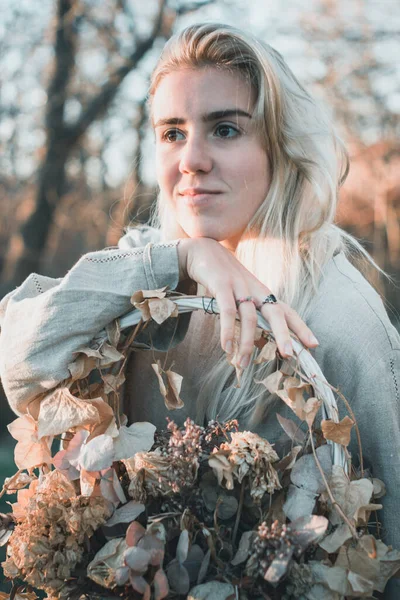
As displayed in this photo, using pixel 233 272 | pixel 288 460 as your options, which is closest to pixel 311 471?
pixel 288 460

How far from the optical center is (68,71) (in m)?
6.00

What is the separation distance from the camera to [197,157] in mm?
1417

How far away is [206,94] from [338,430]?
0.80m

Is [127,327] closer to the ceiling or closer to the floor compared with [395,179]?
closer to the floor

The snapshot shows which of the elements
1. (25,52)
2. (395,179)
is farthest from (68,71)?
(395,179)

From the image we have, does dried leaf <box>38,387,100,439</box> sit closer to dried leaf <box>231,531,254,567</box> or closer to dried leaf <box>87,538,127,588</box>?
dried leaf <box>87,538,127,588</box>

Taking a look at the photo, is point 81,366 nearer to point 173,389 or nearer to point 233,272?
point 173,389

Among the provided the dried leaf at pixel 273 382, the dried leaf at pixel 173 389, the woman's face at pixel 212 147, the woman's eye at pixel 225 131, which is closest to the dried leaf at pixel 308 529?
the dried leaf at pixel 273 382

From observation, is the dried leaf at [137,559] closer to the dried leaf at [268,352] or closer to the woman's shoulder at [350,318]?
the dried leaf at [268,352]

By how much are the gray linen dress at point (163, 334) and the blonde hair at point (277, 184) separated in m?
0.08

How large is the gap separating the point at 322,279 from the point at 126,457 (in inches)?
26.2

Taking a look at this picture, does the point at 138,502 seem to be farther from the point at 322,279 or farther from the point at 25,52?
the point at 25,52

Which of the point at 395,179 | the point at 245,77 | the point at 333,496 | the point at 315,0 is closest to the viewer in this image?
the point at 333,496

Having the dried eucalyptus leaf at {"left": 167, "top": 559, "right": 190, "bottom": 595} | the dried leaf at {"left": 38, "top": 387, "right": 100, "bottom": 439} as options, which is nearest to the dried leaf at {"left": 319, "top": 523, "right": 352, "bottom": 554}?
the dried eucalyptus leaf at {"left": 167, "top": 559, "right": 190, "bottom": 595}
